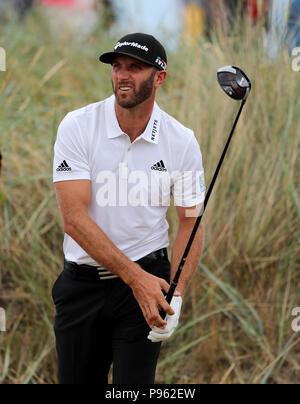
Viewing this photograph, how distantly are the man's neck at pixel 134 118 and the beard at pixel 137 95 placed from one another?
0.17 ft

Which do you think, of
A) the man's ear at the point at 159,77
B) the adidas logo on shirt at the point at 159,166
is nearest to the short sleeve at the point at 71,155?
the adidas logo on shirt at the point at 159,166

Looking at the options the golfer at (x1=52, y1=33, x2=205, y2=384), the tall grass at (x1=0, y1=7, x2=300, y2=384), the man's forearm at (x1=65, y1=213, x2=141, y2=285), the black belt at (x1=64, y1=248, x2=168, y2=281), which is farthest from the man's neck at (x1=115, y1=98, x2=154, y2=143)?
the tall grass at (x1=0, y1=7, x2=300, y2=384)

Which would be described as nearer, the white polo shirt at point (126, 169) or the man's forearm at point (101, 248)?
the man's forearm at point (101, 248)

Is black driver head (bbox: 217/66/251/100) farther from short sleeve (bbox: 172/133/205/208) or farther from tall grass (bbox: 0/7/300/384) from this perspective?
tall grass (bbox: 0/7/300/384)

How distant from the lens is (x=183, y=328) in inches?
178

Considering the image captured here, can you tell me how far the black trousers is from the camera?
3449 mm

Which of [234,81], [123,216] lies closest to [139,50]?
[234,81]

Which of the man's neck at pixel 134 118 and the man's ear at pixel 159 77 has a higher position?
the man's ear at pixel 159 77

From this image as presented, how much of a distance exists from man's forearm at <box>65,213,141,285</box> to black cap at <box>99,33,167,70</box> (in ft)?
2.60

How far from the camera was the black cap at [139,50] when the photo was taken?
3209mm

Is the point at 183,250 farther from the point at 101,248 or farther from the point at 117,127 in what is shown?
the point at 117,127

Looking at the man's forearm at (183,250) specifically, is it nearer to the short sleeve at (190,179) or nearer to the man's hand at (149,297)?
the short sleeve at (190,179)

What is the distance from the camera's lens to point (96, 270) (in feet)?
11.3

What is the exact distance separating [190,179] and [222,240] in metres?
1.72
